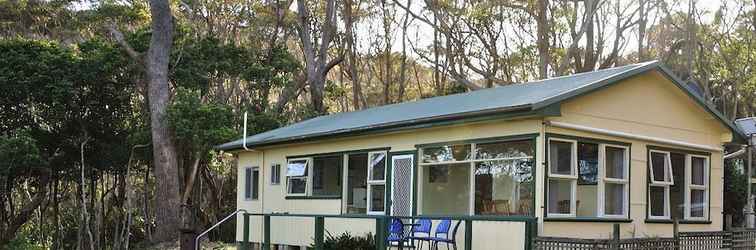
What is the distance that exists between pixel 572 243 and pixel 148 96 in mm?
16463

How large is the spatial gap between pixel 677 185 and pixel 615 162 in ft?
5.72

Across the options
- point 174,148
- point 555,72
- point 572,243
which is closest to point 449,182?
point 572,243

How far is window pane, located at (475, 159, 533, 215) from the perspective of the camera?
1140 cm

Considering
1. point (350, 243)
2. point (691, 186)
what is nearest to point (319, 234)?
point (350, 243)

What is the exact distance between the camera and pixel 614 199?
1216cm

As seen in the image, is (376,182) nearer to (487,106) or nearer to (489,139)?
(489,139)

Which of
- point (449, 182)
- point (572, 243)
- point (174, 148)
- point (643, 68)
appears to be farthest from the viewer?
point (174, 148)

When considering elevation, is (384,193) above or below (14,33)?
below

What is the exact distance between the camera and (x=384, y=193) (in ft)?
45.9

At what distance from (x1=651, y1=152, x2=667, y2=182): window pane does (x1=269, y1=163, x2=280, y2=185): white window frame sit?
7605 mm

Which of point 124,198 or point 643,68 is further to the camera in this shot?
point 124,198

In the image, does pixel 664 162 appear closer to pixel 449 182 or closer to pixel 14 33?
pixel 449 182

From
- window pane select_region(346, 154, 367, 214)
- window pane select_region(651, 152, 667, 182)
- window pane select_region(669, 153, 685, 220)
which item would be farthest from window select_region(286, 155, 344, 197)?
window pane select_region(669, 153, 685, 220)

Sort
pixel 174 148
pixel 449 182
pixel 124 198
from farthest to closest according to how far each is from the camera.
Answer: pixel 124 198 → pixel 174 148 → pixel 449 182
